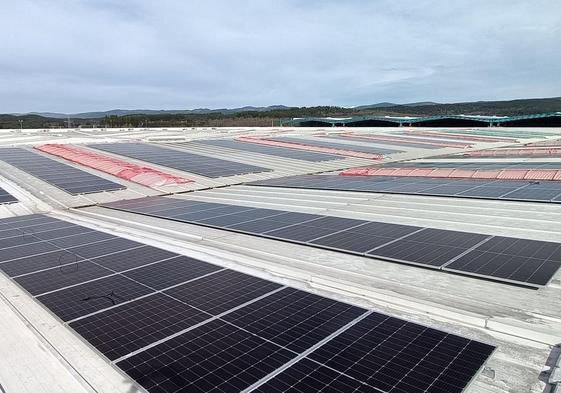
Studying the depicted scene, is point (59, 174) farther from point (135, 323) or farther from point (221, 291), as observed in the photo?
point (135, 323)

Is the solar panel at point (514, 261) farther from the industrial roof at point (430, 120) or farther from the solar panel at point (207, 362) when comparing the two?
the industrial roof at point (430, 120)

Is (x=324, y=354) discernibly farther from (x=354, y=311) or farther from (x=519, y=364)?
(x=519, y=364)

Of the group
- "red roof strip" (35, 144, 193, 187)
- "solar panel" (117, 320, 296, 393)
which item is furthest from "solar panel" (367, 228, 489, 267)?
"red roof strip" (35, 144, 193, 187)

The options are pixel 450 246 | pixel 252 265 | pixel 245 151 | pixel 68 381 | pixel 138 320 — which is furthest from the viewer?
pixel 245 151

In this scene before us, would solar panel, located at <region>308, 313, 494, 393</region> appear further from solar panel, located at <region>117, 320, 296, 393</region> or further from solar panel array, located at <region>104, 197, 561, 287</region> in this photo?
solar panel array, located at <region>104, 197, 561, 287</region>

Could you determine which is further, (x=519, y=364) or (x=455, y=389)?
(x=519, y=364)

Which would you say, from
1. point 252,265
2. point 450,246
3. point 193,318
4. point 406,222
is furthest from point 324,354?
point 406,222
